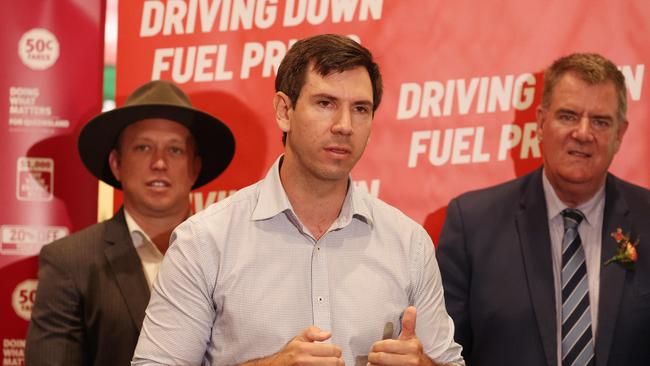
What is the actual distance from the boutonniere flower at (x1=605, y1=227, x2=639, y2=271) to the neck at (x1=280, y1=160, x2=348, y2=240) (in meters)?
1.39

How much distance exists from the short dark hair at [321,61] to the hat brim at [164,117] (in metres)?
1.03

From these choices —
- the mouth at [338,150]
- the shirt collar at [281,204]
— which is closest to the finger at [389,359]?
the shirt collar at [281,204]

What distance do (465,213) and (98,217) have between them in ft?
5.59

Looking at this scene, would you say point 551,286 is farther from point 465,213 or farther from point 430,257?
point 430,257

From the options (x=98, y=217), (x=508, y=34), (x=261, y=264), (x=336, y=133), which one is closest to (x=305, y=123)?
(x=336, y=133)

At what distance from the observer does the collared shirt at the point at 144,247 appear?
340cm

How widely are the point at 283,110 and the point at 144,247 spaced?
1.16 m

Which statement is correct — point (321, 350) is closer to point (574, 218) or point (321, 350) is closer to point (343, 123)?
point (343, 123)

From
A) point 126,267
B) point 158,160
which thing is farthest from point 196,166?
point 126,267

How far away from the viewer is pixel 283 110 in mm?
2570

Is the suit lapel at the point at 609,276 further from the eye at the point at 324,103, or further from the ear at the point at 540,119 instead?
the eye at the point at 324,103

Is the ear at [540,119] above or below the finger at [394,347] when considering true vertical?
above

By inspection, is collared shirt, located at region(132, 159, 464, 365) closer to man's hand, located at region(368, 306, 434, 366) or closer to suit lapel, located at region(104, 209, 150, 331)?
man's hand, located at region(368, 306, 434, 366)

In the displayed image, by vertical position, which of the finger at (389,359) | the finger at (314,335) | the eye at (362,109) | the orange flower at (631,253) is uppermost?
the eye at (362,109)
